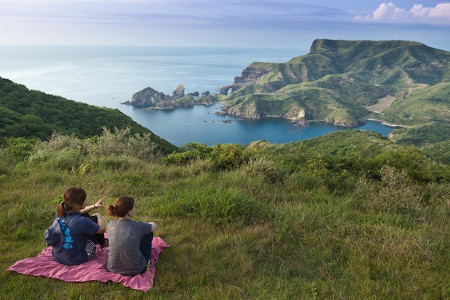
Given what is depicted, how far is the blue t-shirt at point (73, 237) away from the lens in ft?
13.0

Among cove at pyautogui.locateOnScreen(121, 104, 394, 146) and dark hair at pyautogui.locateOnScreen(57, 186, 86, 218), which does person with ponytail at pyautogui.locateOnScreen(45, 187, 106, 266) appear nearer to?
dark hair at pyautogui.locateOnScreen(57, 186, 86, 218)

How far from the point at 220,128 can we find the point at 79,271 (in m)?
160

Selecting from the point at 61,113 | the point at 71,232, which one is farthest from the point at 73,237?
the point at 61,113

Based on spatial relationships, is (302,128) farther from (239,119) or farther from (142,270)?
(142,270)

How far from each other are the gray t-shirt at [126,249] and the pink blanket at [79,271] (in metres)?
0.09

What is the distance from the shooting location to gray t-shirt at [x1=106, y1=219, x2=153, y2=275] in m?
3.75

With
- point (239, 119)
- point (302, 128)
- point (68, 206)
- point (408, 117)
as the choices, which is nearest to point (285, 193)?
point (68, 206)

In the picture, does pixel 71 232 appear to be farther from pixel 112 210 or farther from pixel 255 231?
pixel 255 231

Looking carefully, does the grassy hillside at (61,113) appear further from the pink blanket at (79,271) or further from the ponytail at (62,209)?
the pink blanket at (79,271)

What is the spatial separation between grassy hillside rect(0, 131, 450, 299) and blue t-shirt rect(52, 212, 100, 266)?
366 mm

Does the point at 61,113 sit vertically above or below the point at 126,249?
below

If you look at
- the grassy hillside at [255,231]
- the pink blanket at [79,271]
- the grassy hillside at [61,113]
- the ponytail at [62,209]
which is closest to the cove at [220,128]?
the grassy hillside at [61,113]

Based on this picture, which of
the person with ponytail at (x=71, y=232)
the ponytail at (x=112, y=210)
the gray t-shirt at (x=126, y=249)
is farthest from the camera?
the person with ponytail at (x=71, y=232)

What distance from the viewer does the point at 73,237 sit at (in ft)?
13.0
